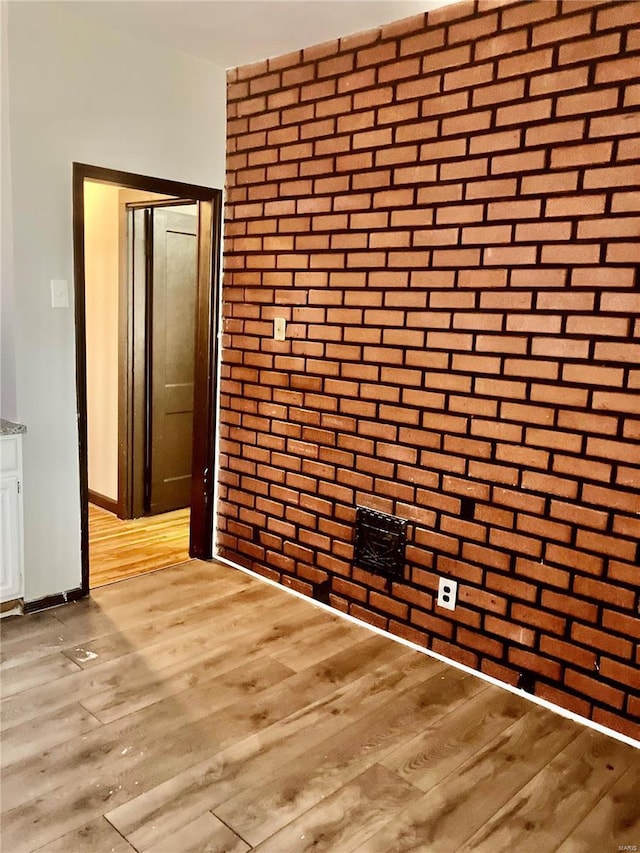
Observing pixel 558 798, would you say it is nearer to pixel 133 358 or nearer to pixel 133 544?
pixel 133 544

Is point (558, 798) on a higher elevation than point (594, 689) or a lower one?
lower

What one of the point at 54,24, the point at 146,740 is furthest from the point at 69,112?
the point at 146,740

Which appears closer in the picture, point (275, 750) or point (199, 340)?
point (275, 750)

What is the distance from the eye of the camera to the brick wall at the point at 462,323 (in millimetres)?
2145

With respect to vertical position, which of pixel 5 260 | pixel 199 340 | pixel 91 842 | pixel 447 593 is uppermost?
pixel 5 260

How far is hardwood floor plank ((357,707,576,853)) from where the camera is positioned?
5.85ft

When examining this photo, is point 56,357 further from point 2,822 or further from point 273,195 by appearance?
point 2,822

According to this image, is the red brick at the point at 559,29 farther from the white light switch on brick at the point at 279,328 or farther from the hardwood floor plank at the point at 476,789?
the hardwood floor plank at the point at 476,789

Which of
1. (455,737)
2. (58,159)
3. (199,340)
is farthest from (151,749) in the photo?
(58,159)

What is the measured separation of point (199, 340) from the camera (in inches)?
136

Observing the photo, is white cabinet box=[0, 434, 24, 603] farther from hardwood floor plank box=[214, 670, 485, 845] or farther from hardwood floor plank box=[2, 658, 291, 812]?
hardwood floor plank box=[214, 670, 485, 845]

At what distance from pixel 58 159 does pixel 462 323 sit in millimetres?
1692

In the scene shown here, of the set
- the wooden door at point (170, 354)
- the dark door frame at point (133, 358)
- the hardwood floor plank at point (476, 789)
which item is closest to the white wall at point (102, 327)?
the dark door frame at point (133, 358)

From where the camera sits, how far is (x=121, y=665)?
2.52 m
